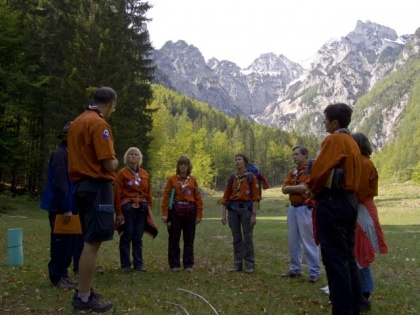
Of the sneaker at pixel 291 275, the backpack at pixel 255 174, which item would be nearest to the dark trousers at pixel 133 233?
the backpack at pixel 255 174

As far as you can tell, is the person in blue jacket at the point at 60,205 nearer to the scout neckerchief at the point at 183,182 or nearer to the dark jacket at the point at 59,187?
the dark jacket at the point at 59,187

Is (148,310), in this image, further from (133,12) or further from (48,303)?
(133,12)

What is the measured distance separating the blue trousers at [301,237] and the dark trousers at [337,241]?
3458 mm

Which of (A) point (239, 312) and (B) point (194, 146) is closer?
(A) point (239, 312)

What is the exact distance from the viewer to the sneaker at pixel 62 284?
709cm

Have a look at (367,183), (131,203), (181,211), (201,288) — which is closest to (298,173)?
(367,183)

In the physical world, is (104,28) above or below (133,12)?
below

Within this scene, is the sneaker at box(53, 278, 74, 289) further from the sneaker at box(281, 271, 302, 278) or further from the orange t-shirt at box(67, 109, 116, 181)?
the sneaker at box(281, 271, 302, 278)

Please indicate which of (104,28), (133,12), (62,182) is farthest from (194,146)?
(62,182)

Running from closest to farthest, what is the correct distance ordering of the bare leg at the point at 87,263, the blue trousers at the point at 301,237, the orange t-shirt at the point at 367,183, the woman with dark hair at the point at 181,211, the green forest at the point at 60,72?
the bare leg at the point at 87,263, the orange t-shirt at the point at 367,183, the blue trousers at the point at 301,237, the woman with dark hair at the point at 181,211, the green forest at the point at 60,72

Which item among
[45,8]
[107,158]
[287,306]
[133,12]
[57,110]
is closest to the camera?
[107,158]

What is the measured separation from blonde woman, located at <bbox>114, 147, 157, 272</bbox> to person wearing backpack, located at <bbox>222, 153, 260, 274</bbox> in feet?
6.43

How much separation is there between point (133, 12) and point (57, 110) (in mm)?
12900

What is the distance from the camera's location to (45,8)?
112 ft
